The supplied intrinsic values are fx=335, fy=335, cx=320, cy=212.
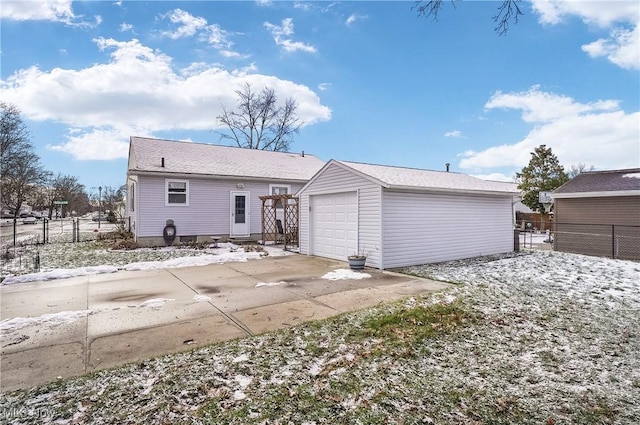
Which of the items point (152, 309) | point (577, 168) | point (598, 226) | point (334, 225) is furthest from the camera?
point (577, 168)

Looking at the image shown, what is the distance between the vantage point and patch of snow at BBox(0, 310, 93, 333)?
462cm

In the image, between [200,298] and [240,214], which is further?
[240,214]

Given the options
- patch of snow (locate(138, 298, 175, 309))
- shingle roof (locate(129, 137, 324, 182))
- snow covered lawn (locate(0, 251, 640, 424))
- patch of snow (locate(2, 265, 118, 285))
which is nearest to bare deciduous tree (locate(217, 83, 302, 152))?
shingle roof (locate(129, 137, 324, 182))

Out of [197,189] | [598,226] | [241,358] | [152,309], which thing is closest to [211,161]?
[197,189]

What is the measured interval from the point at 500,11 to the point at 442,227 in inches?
284

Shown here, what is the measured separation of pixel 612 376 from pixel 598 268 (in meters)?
7.23

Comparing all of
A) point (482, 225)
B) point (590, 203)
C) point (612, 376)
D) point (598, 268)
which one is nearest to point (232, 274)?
point (612, 376)

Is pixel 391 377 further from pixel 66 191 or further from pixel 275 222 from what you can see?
pixel 66 191

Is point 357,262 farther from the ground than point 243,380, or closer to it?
farther from the ground

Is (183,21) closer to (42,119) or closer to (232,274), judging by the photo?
(232,274)

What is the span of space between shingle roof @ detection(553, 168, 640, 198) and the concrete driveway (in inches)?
457

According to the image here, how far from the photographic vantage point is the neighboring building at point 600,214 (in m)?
13.2

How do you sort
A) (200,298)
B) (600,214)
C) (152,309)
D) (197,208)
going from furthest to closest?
(197,208) < (600,214) < (200,298) < (152,309)

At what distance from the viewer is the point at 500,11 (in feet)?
13.6
